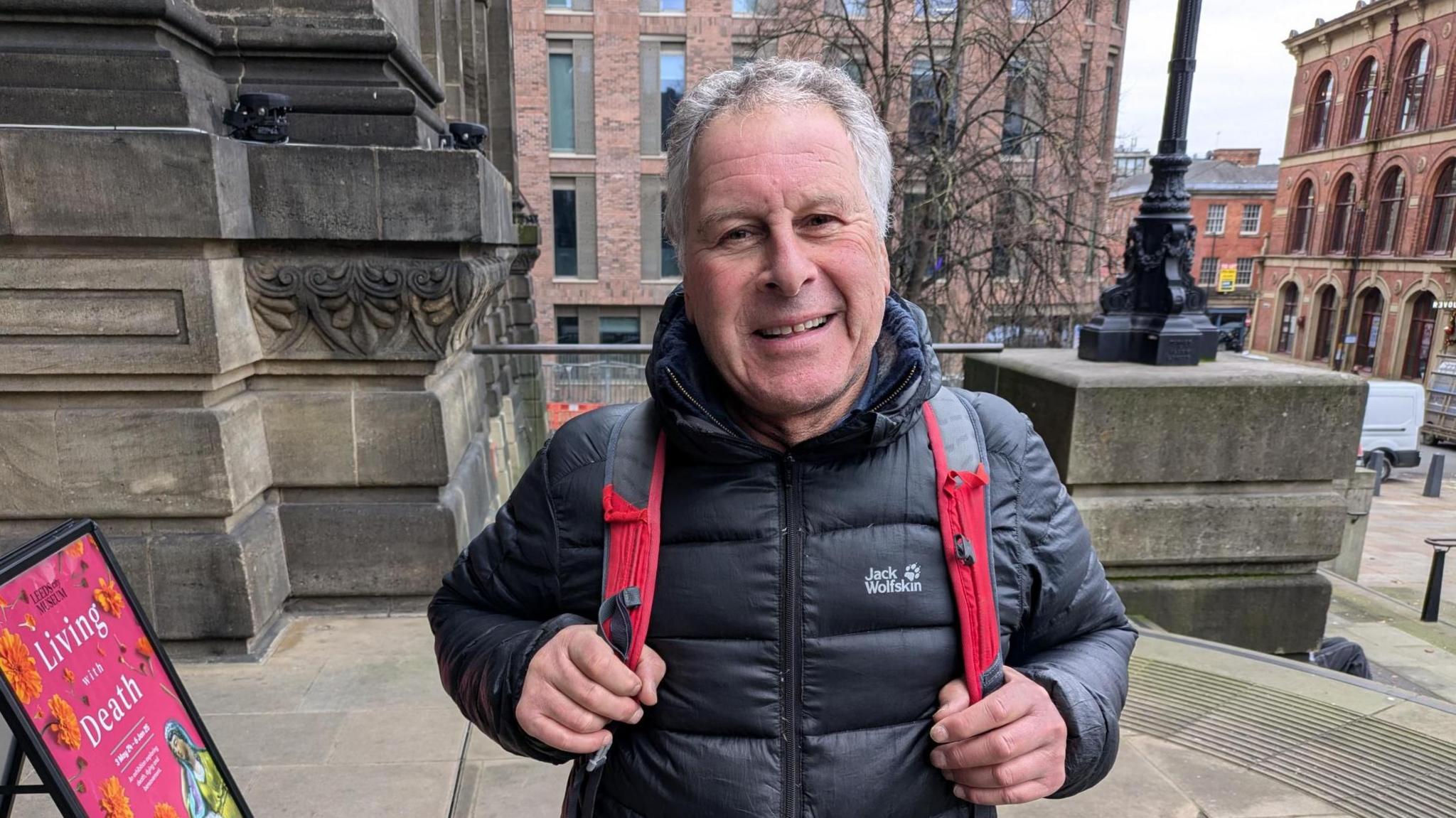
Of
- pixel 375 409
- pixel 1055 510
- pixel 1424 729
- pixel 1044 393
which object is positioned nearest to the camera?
pixel 1055 510

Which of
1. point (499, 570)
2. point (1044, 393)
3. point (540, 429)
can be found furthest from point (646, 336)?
point (499, 570)

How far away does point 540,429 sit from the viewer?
44.3ft

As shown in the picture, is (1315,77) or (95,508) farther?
(1315,77)

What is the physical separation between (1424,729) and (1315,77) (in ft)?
166

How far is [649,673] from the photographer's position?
1.31 metres

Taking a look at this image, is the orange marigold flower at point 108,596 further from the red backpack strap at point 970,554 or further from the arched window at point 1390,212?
the arched window at point 1390,212

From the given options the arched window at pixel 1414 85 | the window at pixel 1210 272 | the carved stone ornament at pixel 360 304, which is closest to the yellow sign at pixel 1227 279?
the window at pixel 1210 272

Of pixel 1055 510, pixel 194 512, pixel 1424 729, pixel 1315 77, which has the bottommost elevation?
pixel 1424 729

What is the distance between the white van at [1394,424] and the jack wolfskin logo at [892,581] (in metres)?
25.0

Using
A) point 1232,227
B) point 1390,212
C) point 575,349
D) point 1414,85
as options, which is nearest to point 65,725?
point 575,349

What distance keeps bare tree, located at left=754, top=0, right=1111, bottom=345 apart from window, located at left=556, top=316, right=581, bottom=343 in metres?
13.5

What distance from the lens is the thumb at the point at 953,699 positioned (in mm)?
1313

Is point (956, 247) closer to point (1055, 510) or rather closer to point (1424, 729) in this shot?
point (1424, 729)

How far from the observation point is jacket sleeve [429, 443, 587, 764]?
4.52 feet
